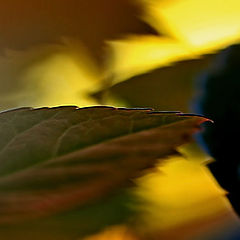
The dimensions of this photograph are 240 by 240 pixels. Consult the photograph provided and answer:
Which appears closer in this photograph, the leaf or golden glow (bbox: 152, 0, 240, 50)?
the leaf

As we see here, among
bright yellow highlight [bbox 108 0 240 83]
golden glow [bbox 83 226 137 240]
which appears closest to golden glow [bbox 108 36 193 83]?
bright yellow highlight [bbox 108 0 240 83]

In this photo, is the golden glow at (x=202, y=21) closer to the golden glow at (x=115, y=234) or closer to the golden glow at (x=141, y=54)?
the golden glow at (x=141, y=54)

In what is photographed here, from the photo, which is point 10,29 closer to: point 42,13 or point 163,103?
point 42,13

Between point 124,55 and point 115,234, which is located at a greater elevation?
point 124,55

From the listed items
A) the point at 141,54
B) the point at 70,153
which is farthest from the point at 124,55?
the point at 70,153

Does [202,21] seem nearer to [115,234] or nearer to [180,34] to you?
[180,34]

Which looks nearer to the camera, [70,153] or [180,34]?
[70,153]

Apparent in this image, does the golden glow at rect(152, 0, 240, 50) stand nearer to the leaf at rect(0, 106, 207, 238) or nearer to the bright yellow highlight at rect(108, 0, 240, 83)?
the bright yellow highlight at rect(108, 0, 240, 83)

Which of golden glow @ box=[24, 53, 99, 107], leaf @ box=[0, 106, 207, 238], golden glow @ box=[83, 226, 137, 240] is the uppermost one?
golden glow @ box=[24, 53, 99, 107]
